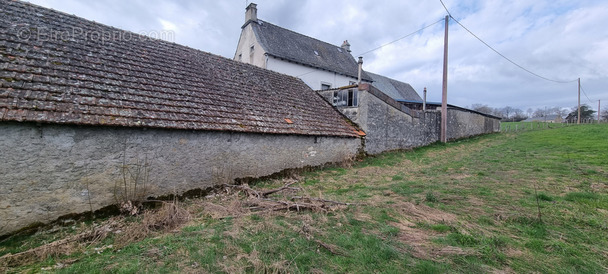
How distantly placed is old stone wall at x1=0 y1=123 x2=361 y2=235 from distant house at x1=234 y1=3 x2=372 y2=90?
12732 mm

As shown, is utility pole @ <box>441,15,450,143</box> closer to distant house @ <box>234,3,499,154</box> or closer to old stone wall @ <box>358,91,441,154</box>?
distant house @ <box>234,3,499,154</box>

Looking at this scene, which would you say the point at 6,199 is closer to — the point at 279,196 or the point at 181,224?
the point at 181,224

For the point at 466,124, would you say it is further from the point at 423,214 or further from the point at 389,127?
the point at 423,214

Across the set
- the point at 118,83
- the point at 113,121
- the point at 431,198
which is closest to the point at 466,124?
the point at 431,198

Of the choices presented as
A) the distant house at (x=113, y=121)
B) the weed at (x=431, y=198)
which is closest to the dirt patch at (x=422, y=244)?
the weed at (x=431, y=198)

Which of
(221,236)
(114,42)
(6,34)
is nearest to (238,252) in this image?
(221,236)

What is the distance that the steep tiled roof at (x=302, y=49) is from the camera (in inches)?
766

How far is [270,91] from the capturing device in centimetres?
1043

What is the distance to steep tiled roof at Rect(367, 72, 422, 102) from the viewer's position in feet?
96.4

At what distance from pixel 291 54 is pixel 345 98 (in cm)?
920

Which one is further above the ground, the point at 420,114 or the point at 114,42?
the point at 114,42

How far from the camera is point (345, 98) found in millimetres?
12688

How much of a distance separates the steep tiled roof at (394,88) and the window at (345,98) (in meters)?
17.1

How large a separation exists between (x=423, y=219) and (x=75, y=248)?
5350mm
